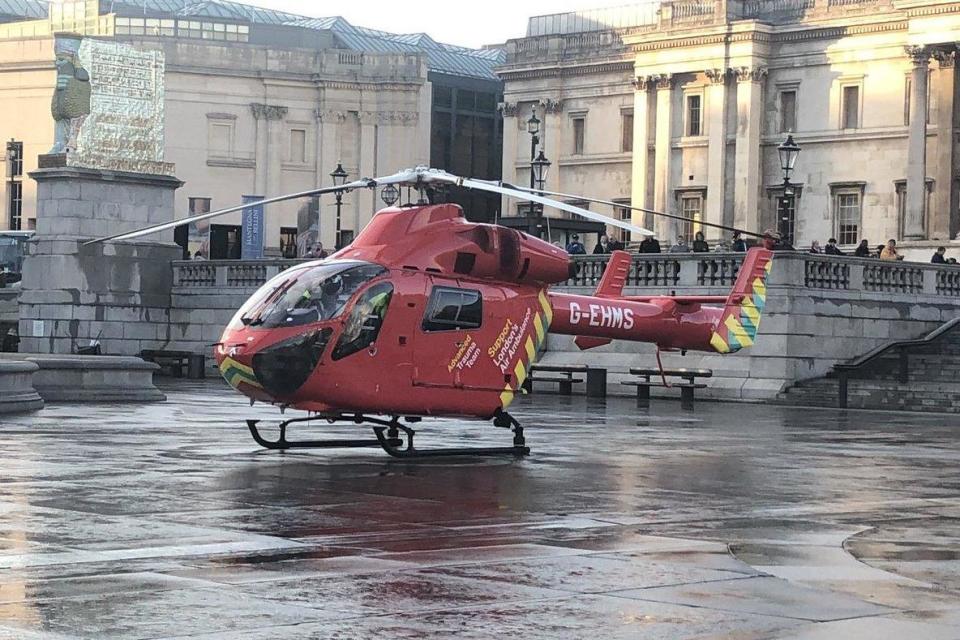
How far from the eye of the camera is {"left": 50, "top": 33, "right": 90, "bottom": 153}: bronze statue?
150 feet

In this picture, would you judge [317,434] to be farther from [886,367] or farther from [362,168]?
[362,168]

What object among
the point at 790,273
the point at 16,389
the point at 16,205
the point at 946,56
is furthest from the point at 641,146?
the point at 16,389

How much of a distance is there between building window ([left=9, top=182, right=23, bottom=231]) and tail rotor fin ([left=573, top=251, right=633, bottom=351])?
7885cm

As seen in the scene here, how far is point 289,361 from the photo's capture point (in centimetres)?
1973

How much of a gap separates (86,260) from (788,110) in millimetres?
48703

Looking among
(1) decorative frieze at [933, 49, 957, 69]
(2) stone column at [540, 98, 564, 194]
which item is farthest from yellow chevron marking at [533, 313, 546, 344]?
(2) stone column at [540, 98, 564, 194]

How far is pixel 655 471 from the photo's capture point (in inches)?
790

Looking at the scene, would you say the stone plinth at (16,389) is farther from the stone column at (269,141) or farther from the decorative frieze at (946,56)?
the stone column at (269,141)

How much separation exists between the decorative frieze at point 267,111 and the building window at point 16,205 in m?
12.7

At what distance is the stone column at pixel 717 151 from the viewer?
89438 millimetres

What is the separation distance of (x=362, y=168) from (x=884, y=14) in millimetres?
30828

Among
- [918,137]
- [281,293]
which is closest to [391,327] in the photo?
[281,293]

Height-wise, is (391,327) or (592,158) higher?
(592,158)

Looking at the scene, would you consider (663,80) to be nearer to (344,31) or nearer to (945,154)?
(945,154)
